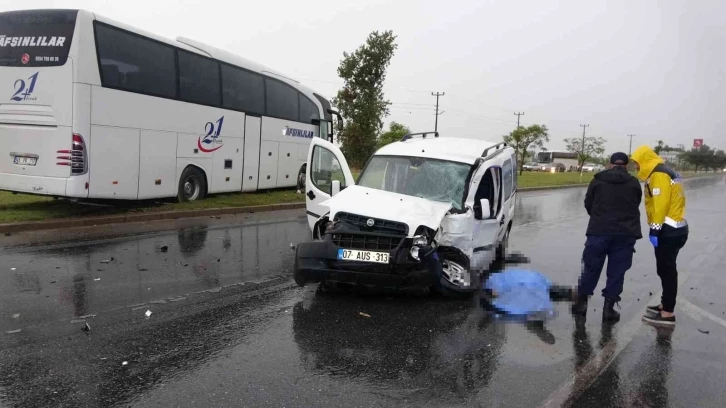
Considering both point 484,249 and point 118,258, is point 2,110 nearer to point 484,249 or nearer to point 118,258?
point 118,258

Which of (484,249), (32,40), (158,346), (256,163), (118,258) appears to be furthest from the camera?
(256,163)

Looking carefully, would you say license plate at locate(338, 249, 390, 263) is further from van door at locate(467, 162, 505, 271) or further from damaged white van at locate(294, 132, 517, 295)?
van door at locate(467, 162, 505, 271)

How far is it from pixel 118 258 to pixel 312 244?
3814 mm

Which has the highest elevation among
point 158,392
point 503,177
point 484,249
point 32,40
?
point 32,40

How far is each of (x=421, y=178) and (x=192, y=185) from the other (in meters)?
9.36

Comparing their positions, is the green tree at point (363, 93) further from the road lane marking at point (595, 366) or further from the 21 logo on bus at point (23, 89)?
the road lane marking at point (595, 366)

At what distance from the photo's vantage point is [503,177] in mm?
8453

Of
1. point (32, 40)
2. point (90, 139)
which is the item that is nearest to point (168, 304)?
→ point (90, 139)

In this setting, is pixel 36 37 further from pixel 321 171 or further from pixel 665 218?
pixel 665 218

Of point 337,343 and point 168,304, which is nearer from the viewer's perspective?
point 337,343

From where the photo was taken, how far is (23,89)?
35.9ft

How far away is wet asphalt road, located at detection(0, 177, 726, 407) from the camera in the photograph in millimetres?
3836

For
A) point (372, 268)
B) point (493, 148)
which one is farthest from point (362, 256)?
point (493, 148)

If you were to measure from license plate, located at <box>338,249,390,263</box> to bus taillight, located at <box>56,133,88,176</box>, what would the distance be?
7.46 meters
